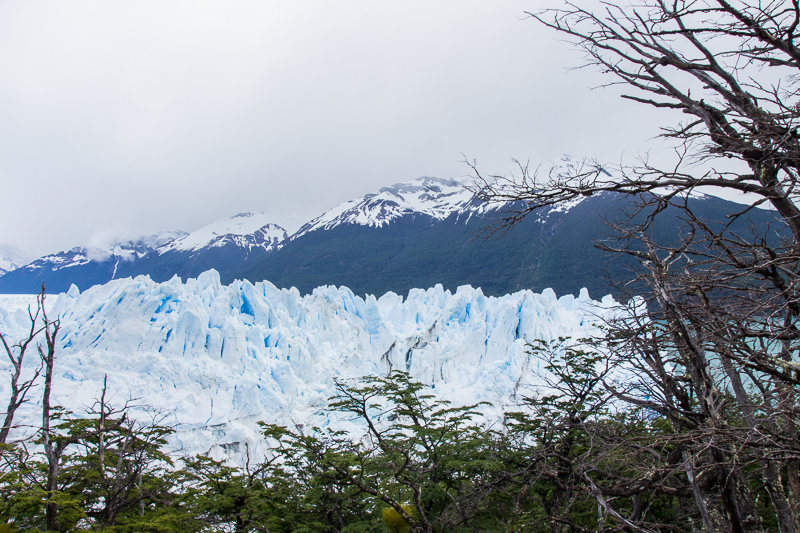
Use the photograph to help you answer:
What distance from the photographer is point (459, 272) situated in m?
77.4

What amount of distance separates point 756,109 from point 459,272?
246 ft

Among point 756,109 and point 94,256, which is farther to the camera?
point 94,256

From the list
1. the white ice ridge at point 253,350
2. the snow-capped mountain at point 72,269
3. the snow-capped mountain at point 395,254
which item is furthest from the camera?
the snow-capped mountain at point 72,269

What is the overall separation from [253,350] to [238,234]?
139991 mm

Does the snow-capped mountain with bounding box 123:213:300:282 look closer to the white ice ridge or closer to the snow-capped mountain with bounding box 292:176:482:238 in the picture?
the snow-capped mountain with bounding box 292:176:482:238

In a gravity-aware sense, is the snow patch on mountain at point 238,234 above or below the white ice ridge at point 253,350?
above

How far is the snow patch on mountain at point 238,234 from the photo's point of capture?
14012 centimetres

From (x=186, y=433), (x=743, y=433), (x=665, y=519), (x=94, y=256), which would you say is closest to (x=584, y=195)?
(x=743, y=433)

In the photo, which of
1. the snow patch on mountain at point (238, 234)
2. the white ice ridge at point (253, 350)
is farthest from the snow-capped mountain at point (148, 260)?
the white ice ridge at point (253, 350)

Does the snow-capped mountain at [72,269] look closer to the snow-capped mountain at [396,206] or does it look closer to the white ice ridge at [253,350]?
the snow-capped mountain at [396,206]

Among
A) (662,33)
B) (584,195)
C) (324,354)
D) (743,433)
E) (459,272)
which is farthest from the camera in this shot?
(459,272)

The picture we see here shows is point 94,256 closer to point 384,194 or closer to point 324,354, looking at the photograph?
point 384,194

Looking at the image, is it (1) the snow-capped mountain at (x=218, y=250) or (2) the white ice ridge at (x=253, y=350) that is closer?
(2) the white ice ridge at (x=253, y=350)

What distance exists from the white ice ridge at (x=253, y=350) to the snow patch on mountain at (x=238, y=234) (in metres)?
114
